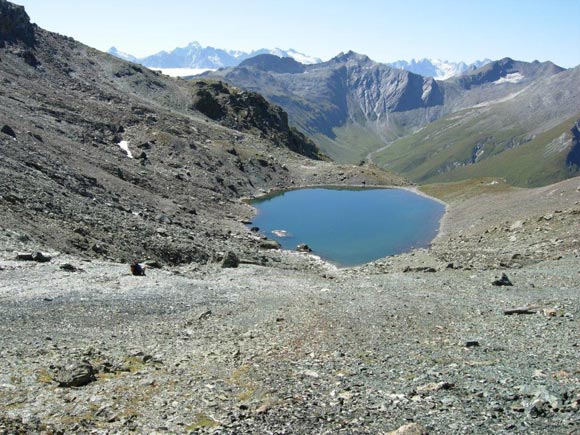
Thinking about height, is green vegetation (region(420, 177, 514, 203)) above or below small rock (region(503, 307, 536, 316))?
above

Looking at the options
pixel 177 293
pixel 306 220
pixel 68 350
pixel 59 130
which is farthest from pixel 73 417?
pixel 59 130

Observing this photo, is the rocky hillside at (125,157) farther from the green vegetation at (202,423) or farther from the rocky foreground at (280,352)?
the green vegetation at (202,423)

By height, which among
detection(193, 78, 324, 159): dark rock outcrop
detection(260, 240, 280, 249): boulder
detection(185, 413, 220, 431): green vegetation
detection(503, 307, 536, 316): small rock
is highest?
detection(193, 78, 324, 159): dark rock outcrop

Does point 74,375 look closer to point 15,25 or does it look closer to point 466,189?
point 466,189

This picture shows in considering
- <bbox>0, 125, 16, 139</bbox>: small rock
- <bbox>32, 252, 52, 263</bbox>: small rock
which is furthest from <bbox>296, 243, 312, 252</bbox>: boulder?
<bbox>0, 125, 16, 139</bbox>: small rock

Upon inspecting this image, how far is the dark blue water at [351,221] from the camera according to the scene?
6694 cm

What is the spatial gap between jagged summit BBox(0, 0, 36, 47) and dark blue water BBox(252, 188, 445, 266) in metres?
75.9

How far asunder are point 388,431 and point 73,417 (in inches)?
333

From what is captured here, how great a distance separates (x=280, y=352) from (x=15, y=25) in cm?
13634

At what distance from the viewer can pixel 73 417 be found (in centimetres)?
1423

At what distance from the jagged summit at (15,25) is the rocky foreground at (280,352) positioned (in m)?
111

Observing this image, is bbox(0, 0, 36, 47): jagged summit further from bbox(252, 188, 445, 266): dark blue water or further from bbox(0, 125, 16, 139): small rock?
bbox(252, 188, 445, 266): dark blue water

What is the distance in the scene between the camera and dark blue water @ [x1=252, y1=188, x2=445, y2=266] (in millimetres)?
66938

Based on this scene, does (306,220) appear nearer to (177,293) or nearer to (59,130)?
(59,130)
